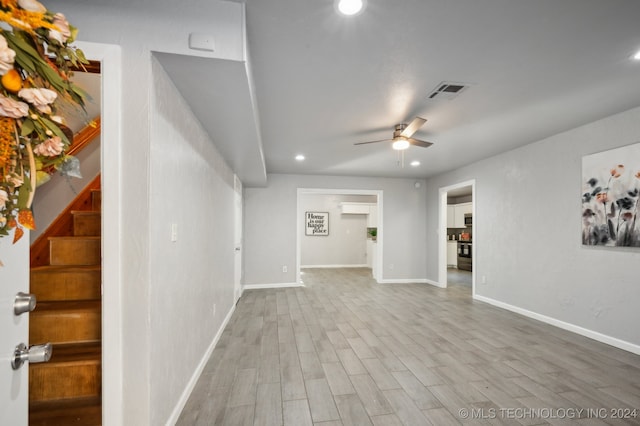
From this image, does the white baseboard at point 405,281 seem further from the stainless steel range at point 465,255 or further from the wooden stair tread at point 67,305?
the wooden stair tread at point 67,305

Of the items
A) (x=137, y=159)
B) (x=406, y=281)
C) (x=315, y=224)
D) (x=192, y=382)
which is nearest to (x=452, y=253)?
(x=406, y=281)

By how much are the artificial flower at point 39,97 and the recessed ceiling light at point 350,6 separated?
1.37 metres

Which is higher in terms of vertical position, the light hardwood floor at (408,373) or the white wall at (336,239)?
the white wall at (336,239)

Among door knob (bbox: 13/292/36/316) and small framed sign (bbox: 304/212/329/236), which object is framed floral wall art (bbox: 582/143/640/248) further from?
small framed sign (bbox: 304/212/329/236)

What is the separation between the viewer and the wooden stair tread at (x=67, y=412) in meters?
1.41

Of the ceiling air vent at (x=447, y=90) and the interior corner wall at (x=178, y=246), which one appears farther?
the ceiling air vent at (x=447, y=90)

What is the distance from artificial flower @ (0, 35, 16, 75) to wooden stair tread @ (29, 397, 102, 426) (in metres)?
1.77

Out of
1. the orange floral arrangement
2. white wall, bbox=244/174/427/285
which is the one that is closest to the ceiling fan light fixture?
the orange floral arrangement

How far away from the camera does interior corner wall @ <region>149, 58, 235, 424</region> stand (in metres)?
1.46

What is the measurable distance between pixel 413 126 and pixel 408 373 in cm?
229

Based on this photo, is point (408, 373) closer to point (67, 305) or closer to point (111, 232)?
point (111, 232)

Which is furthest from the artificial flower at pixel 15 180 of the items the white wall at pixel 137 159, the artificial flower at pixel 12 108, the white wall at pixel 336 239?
the white wall at pixel 336 239

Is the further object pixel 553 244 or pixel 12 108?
pixel 553 244

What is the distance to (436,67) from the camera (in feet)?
6.51
